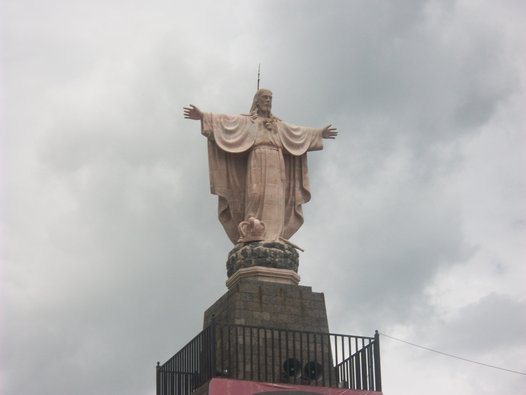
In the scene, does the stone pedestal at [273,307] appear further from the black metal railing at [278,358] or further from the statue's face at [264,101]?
the statue's face at [264,101]

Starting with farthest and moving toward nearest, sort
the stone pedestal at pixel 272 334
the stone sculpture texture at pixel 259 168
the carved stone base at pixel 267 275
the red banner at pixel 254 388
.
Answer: the stone sculpture texture at pixel 259 168 < the carved stone base at pixel 267 275 < the stone pedestal at pixel 272 334 < the red banner at pixel 254 388

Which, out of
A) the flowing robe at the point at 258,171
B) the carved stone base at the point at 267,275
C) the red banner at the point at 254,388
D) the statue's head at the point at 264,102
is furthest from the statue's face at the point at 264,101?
the red banner at the point at 254,388

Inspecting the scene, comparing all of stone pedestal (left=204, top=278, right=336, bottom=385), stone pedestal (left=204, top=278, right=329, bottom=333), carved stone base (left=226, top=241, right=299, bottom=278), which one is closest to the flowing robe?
carved stone base (left=226, top=241, right=299, bottom=278)

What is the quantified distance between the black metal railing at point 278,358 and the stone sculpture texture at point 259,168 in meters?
2.60

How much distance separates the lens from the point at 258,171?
2317 centimetres

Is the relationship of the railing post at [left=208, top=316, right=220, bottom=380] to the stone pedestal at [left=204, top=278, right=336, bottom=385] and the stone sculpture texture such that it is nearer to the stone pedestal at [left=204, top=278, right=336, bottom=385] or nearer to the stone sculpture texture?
the stone pedestal at [left=204, top=278, right=336, bottom=385]

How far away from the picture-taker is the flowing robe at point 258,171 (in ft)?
75.4

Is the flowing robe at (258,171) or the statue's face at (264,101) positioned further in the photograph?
the statue's face at (264,101)

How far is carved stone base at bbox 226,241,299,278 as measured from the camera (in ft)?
72.8

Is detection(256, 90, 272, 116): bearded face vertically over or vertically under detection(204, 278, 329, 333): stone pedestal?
over

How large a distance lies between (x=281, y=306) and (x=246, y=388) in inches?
89.3

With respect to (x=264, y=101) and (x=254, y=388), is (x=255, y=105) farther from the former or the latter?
(x=254, y=388)

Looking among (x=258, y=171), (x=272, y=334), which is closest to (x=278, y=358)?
(x=272, y=334)

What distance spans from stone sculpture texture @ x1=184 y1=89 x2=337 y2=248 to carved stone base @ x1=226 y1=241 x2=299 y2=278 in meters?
0.27
